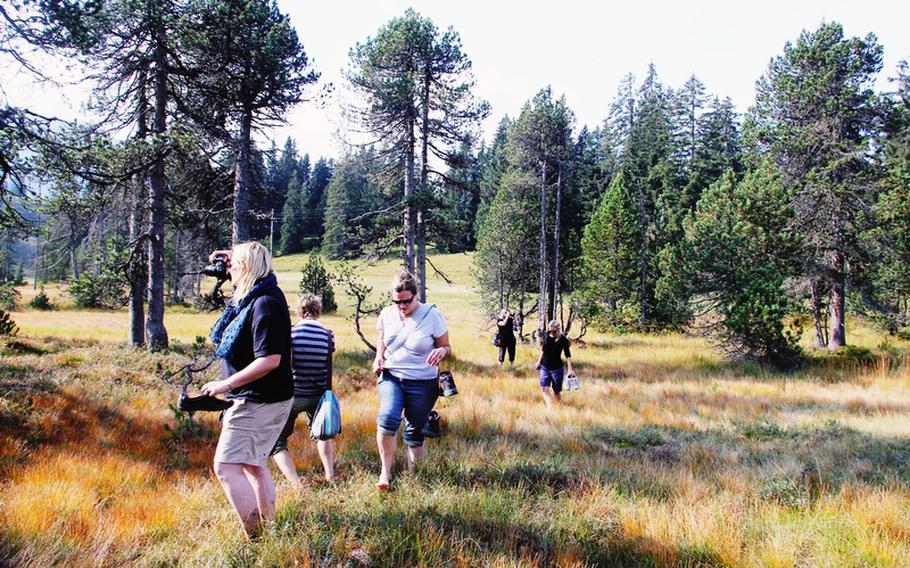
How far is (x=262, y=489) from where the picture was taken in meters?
3.20

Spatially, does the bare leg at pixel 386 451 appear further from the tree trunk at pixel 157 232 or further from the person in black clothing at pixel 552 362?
the tree trunk at pixel 157 232

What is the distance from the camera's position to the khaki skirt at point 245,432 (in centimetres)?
298

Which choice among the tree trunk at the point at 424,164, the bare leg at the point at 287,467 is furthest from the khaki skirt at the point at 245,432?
the tree trunk at the point at 424,164

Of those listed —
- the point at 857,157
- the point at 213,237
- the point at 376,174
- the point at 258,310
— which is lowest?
the point at 258,310

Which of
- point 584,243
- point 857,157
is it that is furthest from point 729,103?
point 857,157

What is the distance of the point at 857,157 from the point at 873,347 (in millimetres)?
7521

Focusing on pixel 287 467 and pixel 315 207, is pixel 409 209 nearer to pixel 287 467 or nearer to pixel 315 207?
pixel 287 467

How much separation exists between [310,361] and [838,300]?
70.7 feet

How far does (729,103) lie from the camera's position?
4791 cm

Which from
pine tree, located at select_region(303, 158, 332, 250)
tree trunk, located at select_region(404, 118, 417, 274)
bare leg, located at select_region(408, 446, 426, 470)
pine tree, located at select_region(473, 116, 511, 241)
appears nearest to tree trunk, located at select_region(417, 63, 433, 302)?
tree trunk, located at select_region(404, 118, 417, 274)

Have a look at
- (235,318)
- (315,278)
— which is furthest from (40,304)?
(235,318)

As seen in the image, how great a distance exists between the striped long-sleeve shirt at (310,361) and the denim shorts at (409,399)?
21.7 inches

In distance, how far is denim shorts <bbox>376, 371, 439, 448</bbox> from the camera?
4434 millimetres

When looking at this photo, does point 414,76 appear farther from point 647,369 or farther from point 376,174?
point 647,369
